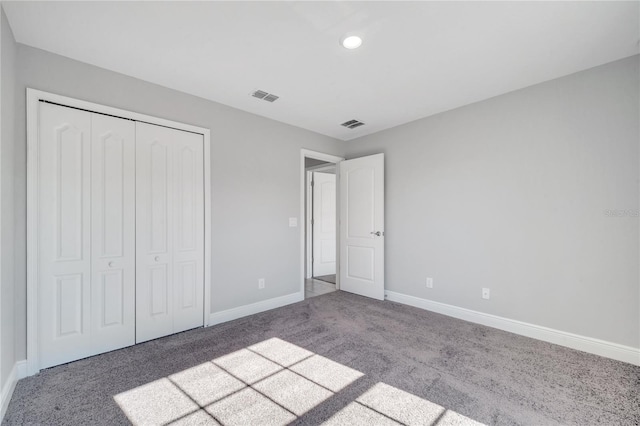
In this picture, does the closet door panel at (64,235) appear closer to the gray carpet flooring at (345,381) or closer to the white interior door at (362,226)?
the gray carpet flooring at (345,381)

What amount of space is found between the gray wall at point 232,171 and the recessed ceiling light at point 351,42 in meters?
1.75

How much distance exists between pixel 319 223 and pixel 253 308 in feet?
8.22

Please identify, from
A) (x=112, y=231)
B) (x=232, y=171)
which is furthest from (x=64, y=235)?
(x=232, y=171)

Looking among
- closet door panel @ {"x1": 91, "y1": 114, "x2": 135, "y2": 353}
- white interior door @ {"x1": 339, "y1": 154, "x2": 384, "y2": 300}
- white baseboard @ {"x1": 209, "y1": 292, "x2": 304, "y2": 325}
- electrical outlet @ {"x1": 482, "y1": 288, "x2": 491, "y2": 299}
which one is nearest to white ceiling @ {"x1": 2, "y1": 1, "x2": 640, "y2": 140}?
closet door panel @ {"x1": 91, "y1": 114, "x2": 135, "y2": 353}

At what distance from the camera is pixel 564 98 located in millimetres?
2639

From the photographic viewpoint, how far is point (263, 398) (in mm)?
1860

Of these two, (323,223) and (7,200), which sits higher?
(7,200)

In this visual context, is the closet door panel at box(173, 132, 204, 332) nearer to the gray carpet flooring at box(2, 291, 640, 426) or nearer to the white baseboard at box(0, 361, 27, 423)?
the gray carpet flooring at box(2, 291, 640, 426)

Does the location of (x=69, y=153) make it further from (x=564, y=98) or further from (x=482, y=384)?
(x=564, y=98)

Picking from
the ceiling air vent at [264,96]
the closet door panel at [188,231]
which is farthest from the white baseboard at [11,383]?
the ceiling air vent at [264,96]

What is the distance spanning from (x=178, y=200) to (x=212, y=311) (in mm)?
1293

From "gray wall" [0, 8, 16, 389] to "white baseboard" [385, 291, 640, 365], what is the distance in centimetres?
389

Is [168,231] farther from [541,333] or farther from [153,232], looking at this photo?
[541,333]

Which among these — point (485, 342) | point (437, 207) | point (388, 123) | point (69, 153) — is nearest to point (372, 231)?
point (437, 207)
